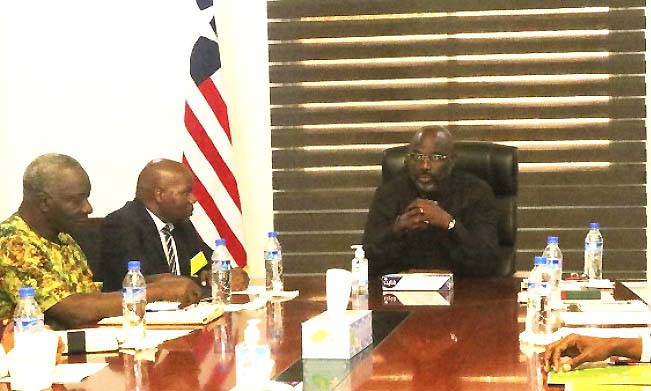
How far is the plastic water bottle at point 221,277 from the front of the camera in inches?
129

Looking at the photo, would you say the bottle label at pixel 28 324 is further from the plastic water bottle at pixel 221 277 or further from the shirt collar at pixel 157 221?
the shirt collar at pixel 157 221

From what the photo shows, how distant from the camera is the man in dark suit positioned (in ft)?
12.6

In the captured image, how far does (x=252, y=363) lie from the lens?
189 centimetres

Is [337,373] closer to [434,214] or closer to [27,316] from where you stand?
[27,316]

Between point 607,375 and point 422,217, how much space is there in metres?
1.97

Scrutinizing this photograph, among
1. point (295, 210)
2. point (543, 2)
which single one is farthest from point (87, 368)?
point (543, 2)

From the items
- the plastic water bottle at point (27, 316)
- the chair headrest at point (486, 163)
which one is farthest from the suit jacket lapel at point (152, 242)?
the plastic water bottle at point (27, 316)

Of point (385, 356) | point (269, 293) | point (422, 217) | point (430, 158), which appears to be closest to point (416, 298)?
point (269, 293)

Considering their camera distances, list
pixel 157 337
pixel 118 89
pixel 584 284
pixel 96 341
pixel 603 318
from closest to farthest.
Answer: pixel 96 341
pixel 157 337
pixel 603 318
pixel 584 284
pixel 118 89

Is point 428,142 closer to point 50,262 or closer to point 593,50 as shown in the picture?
point 593,50

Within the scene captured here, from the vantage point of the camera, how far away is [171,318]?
2898mm

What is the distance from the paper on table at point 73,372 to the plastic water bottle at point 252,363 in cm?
47

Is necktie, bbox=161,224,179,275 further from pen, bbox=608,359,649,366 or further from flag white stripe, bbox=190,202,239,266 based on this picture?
pen, bbox=608,359,649,366

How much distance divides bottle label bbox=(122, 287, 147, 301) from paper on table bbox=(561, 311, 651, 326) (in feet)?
3.76
